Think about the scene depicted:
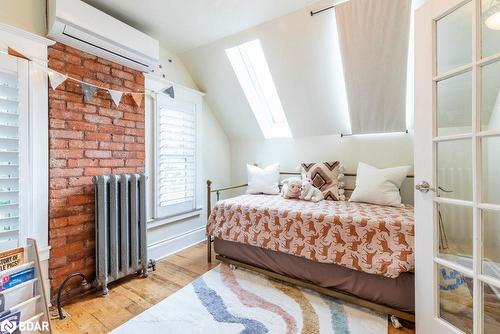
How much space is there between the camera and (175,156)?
2.69 m

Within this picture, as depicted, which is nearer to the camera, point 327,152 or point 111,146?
point 111,146

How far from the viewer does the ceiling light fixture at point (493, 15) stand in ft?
3.37

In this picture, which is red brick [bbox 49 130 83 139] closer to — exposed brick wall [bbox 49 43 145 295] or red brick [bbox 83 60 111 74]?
exposed brick wall [bbox 49 43 145 295]

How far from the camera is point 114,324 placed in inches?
60.2

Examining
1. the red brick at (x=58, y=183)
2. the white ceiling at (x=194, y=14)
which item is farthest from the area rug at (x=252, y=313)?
the white ceiling at (x=194, y=14)

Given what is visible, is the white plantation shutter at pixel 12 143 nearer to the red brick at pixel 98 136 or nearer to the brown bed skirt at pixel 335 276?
the red brick at pixel 98 136

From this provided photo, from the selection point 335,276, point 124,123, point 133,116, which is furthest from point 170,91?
point 335,276

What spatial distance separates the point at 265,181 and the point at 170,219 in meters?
1.21

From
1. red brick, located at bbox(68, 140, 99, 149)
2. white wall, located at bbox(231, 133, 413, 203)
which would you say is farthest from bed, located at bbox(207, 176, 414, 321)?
red brick, located at bbox(68, 140, 99, 149)

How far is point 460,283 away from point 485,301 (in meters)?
0.11

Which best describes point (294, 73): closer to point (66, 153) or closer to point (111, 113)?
point (111, 113)

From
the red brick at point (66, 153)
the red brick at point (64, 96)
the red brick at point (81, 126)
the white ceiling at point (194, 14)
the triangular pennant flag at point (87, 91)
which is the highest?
the white ceiling at point (194, 14)

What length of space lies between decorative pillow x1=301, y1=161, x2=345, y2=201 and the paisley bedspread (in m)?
0.18

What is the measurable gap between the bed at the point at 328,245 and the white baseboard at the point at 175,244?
25.1 inches
